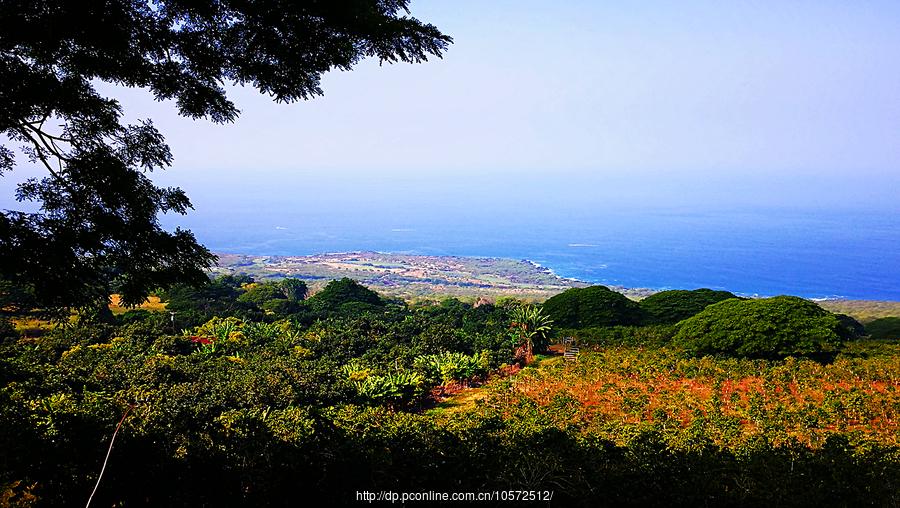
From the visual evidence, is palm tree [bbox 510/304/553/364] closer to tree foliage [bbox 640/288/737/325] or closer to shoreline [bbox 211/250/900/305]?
tree foliage [bbox 640/288/737/325]

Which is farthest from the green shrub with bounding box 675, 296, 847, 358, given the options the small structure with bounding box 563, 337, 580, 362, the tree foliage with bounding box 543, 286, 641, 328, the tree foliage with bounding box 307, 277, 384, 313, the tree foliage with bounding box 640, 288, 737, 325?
the tree foliage with bounding box 307, 277, 384, 313

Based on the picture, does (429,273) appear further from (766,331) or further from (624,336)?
(766,331)

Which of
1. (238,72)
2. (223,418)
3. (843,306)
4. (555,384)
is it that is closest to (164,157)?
(238,72)

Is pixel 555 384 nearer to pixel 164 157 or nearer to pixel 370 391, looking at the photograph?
pixel 370 391

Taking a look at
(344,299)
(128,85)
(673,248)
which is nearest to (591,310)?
(344,299)

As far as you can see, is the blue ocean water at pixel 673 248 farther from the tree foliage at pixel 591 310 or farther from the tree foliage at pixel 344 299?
the tree foliage at pixel 344 299

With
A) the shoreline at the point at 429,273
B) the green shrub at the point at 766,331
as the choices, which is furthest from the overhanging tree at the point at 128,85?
the shoreline at the point at 429,273
